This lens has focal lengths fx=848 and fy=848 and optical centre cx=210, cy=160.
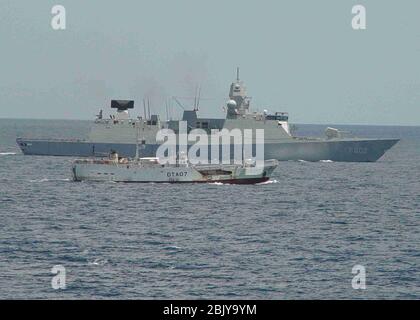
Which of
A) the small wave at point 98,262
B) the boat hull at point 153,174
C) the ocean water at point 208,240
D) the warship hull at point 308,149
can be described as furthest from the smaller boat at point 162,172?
the small wave at point 98,262

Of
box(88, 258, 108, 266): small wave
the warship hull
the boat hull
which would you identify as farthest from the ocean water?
the warship hull

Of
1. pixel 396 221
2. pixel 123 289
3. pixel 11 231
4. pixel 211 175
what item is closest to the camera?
pixel 123 289

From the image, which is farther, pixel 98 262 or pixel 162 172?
pixel 162 172

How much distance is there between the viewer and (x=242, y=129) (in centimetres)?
10688

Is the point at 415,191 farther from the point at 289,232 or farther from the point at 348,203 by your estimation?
the point at 289,232

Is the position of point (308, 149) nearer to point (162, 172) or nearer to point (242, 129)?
point (242, 129)

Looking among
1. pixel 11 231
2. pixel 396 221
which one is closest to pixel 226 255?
pixel 11 231

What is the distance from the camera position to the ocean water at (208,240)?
101ft

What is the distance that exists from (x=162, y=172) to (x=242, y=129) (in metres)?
34.3

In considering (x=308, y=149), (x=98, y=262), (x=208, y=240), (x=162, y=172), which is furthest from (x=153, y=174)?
(x=98, y=262)

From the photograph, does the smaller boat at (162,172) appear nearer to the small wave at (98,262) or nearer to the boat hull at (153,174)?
the boat hull at (153,174)
